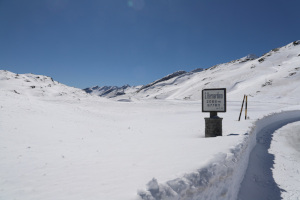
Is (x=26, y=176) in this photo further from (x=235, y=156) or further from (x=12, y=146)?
(x=235, y=156)

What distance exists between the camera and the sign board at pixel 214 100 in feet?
29.5

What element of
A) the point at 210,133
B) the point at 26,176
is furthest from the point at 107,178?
the point at 210,133

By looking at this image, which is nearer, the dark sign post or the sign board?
the dark sign post

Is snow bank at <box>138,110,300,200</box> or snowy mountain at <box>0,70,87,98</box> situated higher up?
snowy mountain at <box>0,70,87,98</box>

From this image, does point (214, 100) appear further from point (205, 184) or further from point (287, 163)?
point (205, 184)

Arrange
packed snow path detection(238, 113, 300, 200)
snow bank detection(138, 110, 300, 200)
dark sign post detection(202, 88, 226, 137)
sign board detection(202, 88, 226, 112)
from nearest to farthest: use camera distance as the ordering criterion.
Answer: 1. snow bank detection(138, 110, 300, 200)
2. packed snow path detection(238, 113, 300, 200)
3. dark sign post detection(202, 88, 226, 137)
4. sign board detection(202, 88, 226, 112)

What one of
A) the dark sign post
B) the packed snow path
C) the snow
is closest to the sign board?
the dark sign post

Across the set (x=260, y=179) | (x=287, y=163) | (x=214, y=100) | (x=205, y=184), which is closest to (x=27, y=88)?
(x=214, y=100)

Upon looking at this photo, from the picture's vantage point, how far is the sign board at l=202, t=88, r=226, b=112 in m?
9.00

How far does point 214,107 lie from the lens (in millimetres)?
9062

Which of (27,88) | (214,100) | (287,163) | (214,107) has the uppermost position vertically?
(27,88)

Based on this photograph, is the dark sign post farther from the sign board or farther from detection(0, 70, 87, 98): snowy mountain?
detection(0, 70, 87, 98): snowy mountain

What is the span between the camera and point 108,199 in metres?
2.64

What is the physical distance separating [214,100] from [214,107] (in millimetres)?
337
